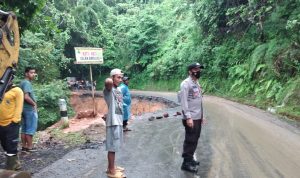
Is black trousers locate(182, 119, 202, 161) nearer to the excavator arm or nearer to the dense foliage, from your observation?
the excavator arm

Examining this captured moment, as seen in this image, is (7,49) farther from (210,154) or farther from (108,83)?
(210,154)

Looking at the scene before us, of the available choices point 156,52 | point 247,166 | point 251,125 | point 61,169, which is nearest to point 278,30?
point 251,125

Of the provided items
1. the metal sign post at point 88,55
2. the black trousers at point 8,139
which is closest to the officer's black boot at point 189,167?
the black trousers at point 8,139

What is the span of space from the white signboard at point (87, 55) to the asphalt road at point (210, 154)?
3137 mm

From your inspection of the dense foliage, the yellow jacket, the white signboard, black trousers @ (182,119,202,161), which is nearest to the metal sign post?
the white signboard

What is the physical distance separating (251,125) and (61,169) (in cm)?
654

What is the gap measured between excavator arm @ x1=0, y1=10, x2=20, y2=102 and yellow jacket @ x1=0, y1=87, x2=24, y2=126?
232 cm

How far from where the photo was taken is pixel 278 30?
63.1ft

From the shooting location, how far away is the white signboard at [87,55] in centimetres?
1344

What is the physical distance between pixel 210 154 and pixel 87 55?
23.6 ft

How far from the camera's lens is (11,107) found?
6492 mm

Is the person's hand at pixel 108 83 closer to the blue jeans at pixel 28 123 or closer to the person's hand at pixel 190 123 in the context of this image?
the person's hand at pixel 190 123

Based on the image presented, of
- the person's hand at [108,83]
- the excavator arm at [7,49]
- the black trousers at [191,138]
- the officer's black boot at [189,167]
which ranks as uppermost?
the excavator arm at [7,49]

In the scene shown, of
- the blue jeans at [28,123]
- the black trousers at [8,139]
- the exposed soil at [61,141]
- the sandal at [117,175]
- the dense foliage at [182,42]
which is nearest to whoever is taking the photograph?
the black trousers at [8,139]
